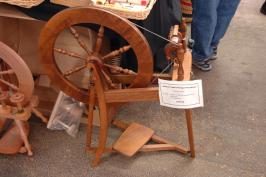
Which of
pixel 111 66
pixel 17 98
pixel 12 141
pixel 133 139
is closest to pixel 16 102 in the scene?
pixel 17 98

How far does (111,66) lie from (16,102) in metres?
0.56

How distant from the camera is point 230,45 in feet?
8.68

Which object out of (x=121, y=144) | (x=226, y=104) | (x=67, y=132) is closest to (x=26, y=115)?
(x=67, y=132)

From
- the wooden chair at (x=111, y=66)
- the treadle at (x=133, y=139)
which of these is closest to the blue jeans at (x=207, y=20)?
the wooden chair at (x=111, y=66)

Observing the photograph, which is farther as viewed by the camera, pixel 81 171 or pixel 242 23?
pixel 242 23

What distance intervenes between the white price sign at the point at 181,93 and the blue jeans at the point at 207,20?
0.98 meters

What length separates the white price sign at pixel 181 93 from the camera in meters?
1.11

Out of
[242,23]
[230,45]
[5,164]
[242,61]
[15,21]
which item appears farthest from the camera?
[242,23]

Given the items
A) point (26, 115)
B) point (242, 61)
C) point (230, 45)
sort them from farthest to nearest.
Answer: point (230, 45) < point (242, 61) < point (26, 115)

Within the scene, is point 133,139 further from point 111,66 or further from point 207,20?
point 207,20

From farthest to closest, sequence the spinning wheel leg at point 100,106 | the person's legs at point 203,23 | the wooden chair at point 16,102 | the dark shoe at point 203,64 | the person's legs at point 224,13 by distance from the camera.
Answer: the dark shoe at point 203,64 → the person's legs at point 224,13 → the person's legs at point 203,23 → the wooden chair at point 16,102 → the spinning wheel leg at point 100,106

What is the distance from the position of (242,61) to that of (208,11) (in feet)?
2.69

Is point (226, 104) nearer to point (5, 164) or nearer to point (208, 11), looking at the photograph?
point (208, 11)

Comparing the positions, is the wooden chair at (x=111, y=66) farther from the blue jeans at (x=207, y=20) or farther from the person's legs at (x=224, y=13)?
the person's legs at (x=224, y=13)
